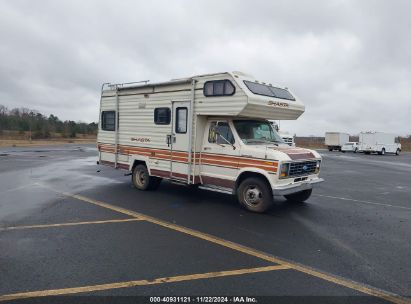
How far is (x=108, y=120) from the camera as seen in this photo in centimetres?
1173

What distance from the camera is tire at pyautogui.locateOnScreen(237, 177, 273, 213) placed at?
7856 mm

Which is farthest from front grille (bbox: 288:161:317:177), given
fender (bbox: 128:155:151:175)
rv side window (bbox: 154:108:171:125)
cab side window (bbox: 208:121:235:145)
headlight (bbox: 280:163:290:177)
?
fender (bbox: 128:155:151:175)

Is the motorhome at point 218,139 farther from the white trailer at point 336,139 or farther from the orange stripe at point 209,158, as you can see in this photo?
the white trailer at point 336,139

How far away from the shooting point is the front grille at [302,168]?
26.3 ft

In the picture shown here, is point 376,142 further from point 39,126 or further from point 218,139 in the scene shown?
point 39,126

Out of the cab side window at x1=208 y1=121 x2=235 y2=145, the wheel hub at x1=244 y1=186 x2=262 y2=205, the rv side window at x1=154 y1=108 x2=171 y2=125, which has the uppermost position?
the rv side window at x1=154 y1=108 x2=171 y2=125

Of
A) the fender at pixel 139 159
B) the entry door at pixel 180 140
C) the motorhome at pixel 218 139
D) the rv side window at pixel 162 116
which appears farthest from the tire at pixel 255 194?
the fender at pixel 139 159

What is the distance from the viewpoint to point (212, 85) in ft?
28.4

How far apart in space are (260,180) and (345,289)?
13.0 feet

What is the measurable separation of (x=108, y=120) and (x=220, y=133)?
184 inches

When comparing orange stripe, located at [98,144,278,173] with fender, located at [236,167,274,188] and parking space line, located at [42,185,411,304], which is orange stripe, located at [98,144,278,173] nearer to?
fender, located at [236,167,274,188]

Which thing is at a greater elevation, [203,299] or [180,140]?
[180,140]

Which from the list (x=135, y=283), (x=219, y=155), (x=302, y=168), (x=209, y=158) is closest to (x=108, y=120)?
(x=209, y=158)

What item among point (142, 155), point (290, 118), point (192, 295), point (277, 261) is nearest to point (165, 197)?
point (142, 155)
